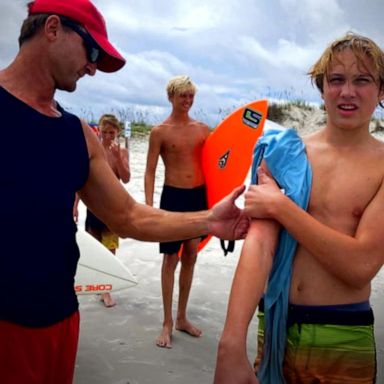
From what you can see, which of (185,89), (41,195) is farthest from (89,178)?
(185,89)

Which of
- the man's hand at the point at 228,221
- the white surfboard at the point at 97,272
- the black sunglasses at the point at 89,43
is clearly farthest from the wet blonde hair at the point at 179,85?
the black sunglasses at the point at 89,43

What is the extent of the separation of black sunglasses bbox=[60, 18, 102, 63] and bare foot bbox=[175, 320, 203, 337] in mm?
2616

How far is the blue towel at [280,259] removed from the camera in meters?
1.56

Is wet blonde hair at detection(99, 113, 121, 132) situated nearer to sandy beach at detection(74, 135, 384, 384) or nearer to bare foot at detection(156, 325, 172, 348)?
sandy beach at detection(74, 135, 384, 384)

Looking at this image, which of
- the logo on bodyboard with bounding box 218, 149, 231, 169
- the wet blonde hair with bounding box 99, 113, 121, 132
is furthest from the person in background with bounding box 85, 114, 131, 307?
the logo on bodyboard with bounding box 218, 149, 231, 169

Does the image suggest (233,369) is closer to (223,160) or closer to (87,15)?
(87,15)

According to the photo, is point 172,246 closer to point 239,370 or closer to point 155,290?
point 155,290

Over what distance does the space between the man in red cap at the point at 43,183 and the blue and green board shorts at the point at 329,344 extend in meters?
0.81

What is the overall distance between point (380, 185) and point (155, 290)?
3.49 metres

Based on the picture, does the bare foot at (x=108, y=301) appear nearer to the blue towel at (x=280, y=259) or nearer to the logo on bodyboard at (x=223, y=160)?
the logo on bodyboard at (x=223, y=160)

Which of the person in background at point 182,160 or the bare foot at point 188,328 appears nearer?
the bare foot at point 188,328

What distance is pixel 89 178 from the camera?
1.82 metres

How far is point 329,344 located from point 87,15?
4.55 feet

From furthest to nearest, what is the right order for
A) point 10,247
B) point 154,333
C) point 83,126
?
point 154,333 → point 83,126 → point 10,247
